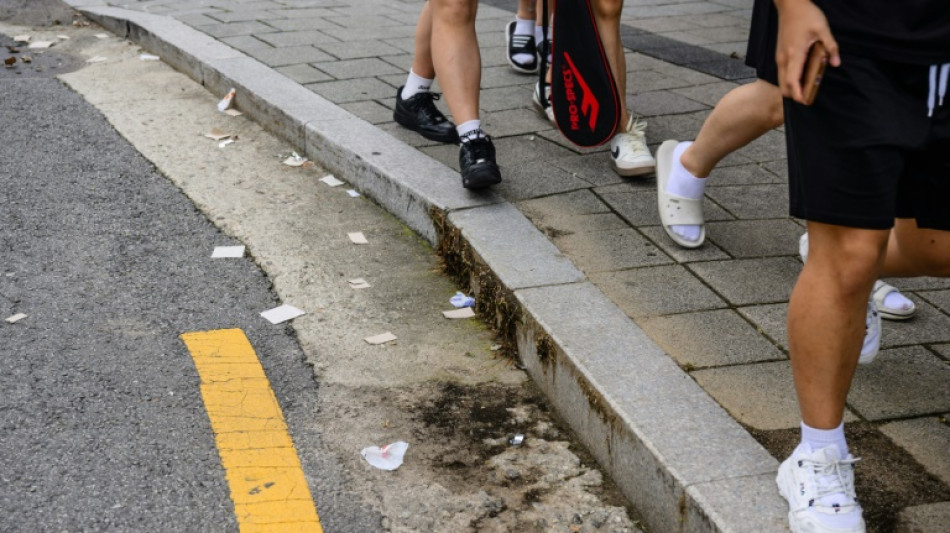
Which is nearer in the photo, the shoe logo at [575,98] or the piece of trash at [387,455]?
the piece of trash at [387,455]

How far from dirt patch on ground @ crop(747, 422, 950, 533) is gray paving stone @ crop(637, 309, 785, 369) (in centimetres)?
34

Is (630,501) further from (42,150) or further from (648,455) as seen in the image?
(42,150)

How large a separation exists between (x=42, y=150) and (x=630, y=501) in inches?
135

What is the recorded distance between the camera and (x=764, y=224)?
12.7 ft

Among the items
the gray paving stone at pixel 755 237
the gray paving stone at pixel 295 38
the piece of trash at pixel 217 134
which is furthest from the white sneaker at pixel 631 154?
the gray paving stone at pixel 295 38

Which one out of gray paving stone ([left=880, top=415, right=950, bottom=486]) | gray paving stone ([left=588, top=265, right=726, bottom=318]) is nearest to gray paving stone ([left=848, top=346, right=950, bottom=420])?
gray paving stone ([left=880, top=415, right=950, bottom=486])

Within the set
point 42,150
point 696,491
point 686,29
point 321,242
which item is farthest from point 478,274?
point 686,29

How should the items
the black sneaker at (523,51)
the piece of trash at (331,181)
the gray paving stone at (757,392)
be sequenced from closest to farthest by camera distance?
the gray paving stone at (757,392), the piece of trash at (331,181), the black sneaker at (523,51)

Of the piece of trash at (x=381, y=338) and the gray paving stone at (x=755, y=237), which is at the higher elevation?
the gray paving stone at (x=755, y=237)

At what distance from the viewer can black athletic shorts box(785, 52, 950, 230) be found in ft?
6.79

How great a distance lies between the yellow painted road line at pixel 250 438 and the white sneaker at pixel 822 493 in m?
1.00

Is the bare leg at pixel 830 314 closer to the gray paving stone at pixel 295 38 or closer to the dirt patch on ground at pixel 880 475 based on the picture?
the dirt patch on ground at pixel 880 475

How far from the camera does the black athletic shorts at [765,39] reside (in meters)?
2.79

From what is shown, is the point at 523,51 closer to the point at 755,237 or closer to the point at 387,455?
the point at 755,237
